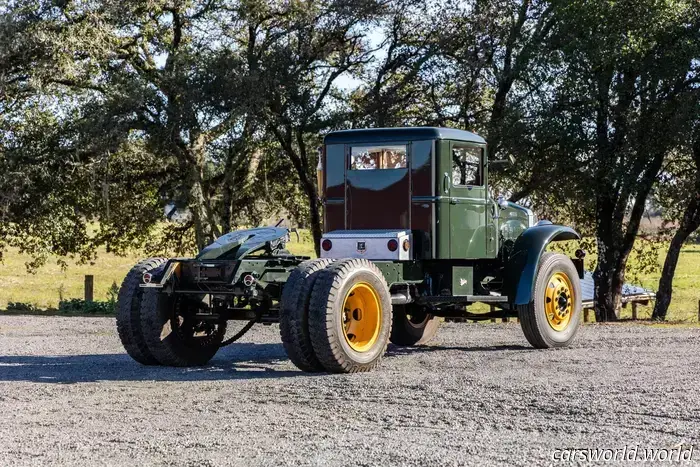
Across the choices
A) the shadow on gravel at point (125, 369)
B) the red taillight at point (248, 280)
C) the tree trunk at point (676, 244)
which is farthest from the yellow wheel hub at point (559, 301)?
the tree trunk at point (676, 244)

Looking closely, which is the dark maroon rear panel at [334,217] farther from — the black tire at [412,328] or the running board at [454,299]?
the black tire at [412,328]

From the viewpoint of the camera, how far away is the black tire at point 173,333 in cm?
1109

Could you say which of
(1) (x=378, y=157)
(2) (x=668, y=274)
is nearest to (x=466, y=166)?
(1) (x=378, y=157)

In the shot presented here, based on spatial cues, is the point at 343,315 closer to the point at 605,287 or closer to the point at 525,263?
the point at 525,263

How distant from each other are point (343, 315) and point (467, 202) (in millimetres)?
2388

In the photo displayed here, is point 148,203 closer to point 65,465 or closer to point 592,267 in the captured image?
point 592,267

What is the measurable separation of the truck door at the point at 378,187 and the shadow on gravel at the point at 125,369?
1.98m

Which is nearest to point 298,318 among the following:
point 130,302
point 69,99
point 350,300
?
point 350,300

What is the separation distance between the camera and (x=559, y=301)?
1280cm

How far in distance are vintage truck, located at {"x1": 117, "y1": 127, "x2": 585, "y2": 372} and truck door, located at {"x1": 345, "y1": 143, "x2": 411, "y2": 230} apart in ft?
0.04

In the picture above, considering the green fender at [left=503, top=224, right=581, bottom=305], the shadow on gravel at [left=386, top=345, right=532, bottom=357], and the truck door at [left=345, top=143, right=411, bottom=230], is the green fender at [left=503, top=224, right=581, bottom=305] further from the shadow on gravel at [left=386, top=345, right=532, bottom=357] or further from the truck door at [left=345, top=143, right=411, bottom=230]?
the truck door at [left=345, top=143, right=411, bottom=230]

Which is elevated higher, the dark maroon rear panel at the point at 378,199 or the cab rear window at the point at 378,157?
the cab rear window at the point at 378,157

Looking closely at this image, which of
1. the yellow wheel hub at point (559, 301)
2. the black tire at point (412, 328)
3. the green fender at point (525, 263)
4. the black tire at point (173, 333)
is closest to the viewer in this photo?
the black tire at point (173, 333)

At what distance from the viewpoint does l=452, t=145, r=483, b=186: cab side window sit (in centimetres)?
1170
